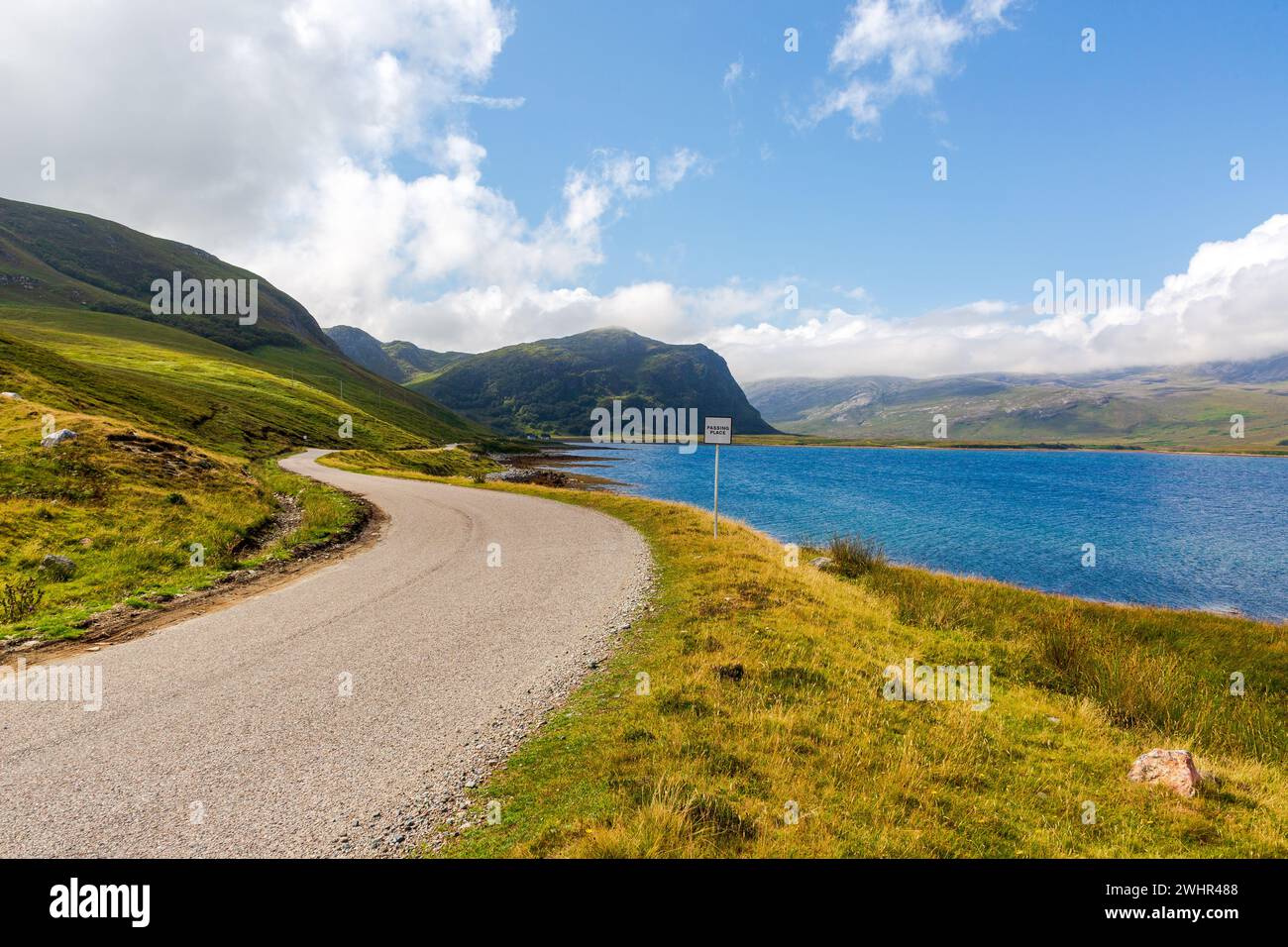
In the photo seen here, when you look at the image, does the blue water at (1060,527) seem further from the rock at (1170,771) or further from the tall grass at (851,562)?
the rock at (1170,771)

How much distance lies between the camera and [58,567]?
14.5 metres

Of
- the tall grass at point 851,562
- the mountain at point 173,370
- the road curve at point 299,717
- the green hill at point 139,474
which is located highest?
the mountain at point 173,370

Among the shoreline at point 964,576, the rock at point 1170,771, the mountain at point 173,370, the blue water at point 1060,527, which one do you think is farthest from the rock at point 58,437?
the blue water at point 1060,527

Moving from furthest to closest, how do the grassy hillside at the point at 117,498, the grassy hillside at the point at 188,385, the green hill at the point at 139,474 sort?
the grassy hillside at the point at 188,385, the green hill at the point at 139,474, the grassy hillside at the point at 117,498

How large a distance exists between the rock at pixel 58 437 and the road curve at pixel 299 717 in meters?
16.1

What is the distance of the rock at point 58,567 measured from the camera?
47.0ft

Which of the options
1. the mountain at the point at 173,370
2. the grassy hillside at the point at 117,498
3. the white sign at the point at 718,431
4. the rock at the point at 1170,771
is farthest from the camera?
the mountain at the point at 173,370

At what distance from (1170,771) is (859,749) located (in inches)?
168

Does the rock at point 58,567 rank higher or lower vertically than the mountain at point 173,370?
lower

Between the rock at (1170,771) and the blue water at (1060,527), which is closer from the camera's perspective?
the rock at (1170,771)

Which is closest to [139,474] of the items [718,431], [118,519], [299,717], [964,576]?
[118,519]
